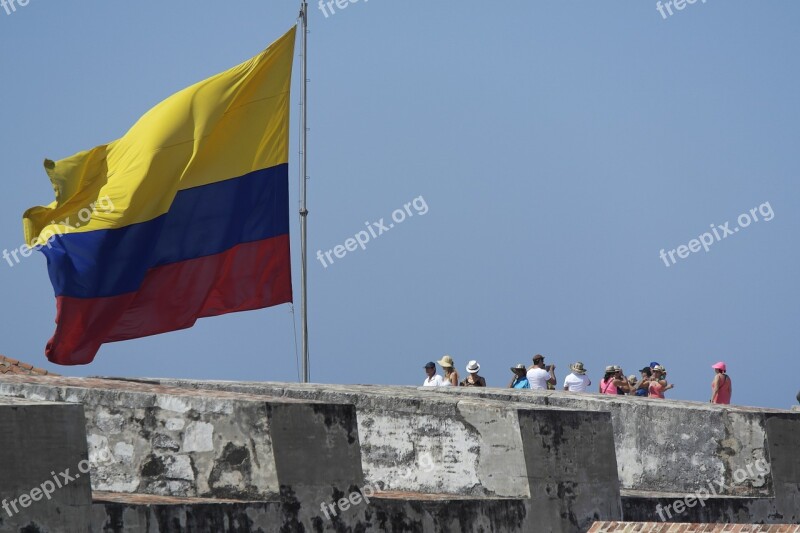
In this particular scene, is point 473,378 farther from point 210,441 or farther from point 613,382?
point 210,441

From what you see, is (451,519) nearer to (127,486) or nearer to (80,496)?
(127,486)

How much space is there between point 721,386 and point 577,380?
175 cm

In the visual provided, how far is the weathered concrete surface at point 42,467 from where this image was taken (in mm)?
5785

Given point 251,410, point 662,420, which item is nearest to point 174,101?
point 662,420

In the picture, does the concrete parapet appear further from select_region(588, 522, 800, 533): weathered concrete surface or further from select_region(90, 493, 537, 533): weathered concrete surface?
select_region(588, 522, 800, 533): weathered concrete surface

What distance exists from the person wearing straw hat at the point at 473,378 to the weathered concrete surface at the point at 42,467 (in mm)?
7818

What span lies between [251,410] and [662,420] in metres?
4.00

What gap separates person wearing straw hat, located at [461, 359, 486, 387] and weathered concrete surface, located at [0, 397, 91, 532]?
782 centimetres

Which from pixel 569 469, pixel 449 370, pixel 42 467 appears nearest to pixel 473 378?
pixel 449 370

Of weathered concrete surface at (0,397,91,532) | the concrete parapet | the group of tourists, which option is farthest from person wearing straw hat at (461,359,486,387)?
weathered concrete surface at (0,397,91,532)

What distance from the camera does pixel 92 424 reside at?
24.9ft

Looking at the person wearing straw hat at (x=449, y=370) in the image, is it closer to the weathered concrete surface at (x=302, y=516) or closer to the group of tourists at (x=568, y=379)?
the group of tourists at (x=568, y=379)

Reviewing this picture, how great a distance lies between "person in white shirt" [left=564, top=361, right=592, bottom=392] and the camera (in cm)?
1429

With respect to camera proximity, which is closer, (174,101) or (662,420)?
(662,420)
